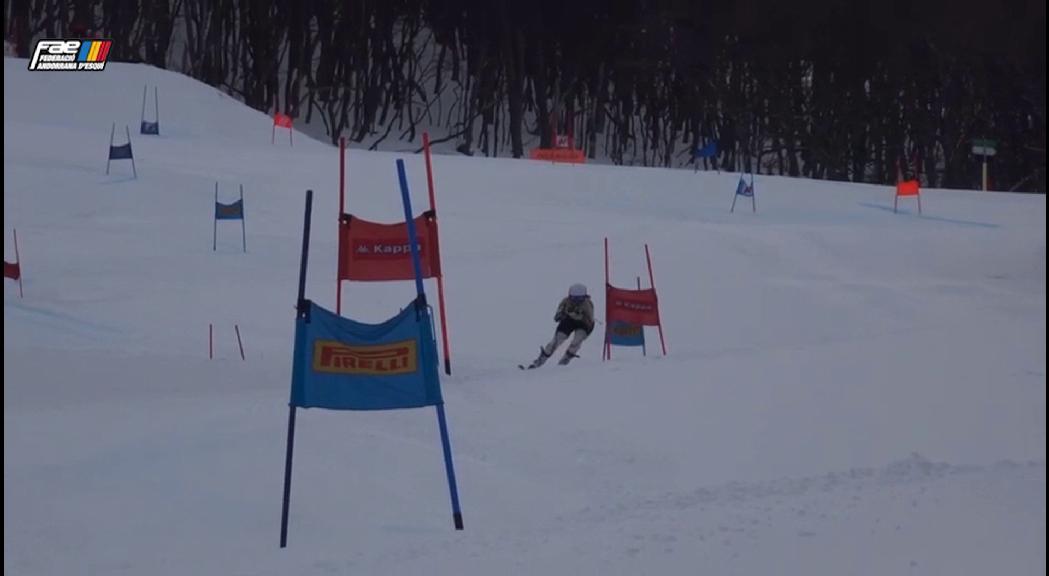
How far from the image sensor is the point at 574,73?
58.1 m

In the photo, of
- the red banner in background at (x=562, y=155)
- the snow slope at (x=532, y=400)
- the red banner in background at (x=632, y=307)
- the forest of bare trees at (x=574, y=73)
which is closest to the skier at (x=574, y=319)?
the red banner in background at (x=632, y=307)

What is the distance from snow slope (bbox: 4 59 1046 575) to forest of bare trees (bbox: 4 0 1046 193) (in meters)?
17.1

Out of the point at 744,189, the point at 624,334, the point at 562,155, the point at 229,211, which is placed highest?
the point at 562,155

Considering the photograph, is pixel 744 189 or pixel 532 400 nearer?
pixel 532 400

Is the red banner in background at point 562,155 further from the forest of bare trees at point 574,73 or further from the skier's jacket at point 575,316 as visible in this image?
the skier's jacket at point 575,316

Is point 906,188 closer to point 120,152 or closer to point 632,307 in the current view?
point 120,152

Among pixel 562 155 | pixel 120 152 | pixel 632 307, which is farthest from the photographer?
pixel 562 155

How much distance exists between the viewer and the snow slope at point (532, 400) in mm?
8531

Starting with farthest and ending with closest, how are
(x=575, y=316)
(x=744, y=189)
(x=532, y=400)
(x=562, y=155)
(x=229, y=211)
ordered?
(x=562, y=155)
(x=744, y=189)
(x=229, y=211)
(x=575, y=316)
(x=532, y=400)

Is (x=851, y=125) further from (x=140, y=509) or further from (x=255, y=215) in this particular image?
(x=140, y=509)

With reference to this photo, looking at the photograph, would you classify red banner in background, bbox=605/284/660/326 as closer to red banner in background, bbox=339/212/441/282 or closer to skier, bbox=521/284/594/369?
skier, bbox=521/284/594/369

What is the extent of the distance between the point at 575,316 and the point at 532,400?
11.0ft

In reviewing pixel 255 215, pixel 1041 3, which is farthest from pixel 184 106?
pixel 1041 3


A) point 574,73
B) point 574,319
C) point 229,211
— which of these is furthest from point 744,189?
point 574,73
